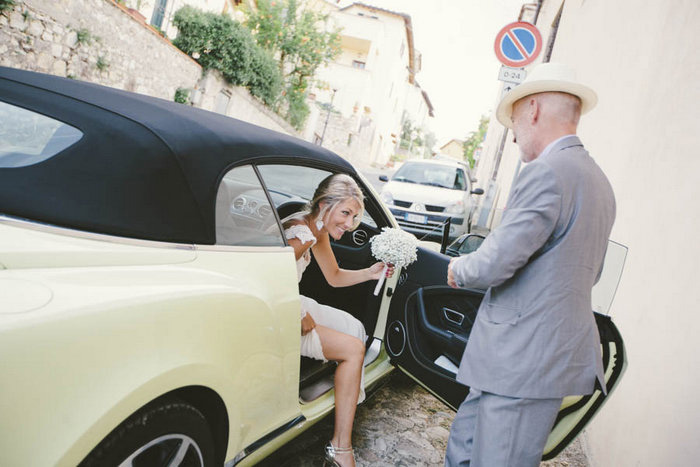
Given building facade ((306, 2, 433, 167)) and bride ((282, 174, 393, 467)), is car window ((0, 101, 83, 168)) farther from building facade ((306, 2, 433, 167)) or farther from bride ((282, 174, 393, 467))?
building facade ((306, 2, 433, 167))

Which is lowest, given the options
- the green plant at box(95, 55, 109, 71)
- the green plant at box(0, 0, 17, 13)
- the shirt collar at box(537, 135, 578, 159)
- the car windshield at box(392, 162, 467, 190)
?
the shirt collar at box(537, 135, 578, 159)

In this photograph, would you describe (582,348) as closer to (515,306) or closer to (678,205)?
(515,306)

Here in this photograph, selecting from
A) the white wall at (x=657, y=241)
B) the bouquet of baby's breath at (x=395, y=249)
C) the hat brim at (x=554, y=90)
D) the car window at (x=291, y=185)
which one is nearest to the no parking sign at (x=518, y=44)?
the white wall at (x=657, y=241)

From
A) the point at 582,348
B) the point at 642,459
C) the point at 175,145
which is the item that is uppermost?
the point at 175,145

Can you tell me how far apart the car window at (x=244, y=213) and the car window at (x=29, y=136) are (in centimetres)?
52

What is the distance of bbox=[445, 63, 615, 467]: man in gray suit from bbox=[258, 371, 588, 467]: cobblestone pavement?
1.06 metres

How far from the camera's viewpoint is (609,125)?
436cm

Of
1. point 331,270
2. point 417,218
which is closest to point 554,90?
point 331,270

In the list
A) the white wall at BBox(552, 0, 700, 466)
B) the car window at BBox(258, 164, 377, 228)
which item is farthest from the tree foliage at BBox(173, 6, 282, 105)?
the white wall at BBox(552, 0, 700, 466)

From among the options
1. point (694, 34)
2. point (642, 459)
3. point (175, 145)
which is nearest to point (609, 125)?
point (694, 34)

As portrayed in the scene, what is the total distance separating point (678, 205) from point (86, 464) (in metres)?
2.97

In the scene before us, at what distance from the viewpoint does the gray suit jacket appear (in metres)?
1.57

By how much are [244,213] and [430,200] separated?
7.14 metres

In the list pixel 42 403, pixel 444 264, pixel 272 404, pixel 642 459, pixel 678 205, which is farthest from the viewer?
pixel 444 264
